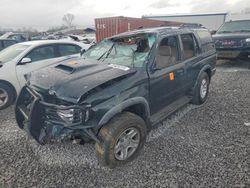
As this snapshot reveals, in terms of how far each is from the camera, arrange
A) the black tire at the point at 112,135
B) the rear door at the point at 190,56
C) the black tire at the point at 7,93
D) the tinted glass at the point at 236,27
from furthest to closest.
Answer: the tinted glass at the point at 236,27 < the black tire at the point at 7,93 < the rear door at the point at 190,56 < the black tire at the point at 112,135

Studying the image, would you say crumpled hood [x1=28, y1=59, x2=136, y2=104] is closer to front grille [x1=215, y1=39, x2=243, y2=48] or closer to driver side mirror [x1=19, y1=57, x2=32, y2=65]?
driver side mirror [x1=19, y1=57, x2=32, y2=65]

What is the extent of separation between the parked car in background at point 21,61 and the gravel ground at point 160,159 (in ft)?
3.15

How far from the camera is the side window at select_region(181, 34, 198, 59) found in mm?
3957

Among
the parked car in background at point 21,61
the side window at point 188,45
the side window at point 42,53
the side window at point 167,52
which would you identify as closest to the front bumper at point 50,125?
the side window at point 167,52

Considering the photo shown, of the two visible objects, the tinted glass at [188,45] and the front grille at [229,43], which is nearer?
the tinted glass at [188,45]

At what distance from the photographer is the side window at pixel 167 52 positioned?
3.30 metres

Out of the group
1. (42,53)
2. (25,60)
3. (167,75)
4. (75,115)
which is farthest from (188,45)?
(25,60)

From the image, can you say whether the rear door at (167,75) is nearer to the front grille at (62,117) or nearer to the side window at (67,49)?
the front grille at (62,117)

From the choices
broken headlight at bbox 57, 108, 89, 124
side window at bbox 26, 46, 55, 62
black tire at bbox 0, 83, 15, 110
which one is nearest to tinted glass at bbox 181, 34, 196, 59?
broken headlight at bbox 57, 108, 89, 124

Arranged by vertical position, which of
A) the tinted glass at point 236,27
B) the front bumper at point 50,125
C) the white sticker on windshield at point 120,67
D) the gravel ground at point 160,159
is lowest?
the gravel ground at point 160,159

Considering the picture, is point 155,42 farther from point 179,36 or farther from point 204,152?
point 204,152

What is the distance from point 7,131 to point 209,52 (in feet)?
15.3

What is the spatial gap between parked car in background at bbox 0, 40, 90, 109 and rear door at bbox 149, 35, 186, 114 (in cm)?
322

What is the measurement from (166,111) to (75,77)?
1689mm
